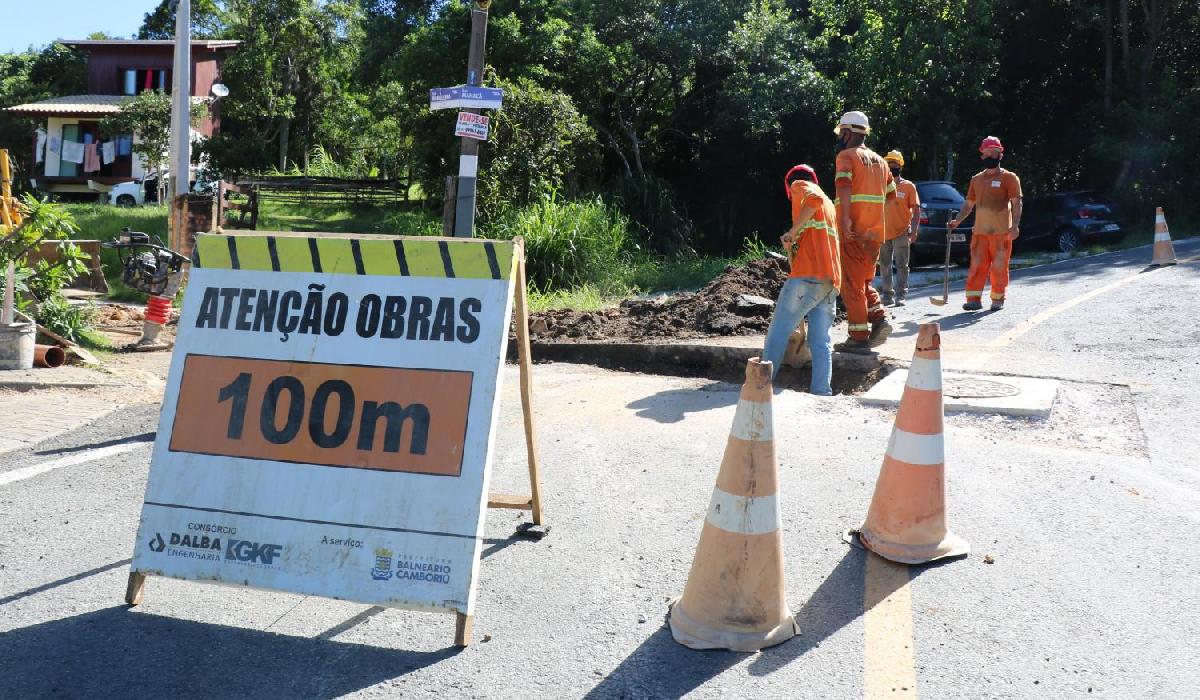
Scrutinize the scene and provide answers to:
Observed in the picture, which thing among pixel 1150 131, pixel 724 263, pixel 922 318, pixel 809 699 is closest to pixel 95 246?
pixel 724 263

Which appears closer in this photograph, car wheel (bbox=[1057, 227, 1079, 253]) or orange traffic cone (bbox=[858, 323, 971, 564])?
orange traffic cone (bbox=[858, 323, 971, 564])

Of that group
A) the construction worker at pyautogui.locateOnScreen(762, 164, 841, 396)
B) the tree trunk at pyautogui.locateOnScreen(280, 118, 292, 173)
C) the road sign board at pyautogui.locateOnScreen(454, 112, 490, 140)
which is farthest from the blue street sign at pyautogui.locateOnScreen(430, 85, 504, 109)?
the tree trunk at pyautogui.locateOnScreen(280, 118, 292, 173)

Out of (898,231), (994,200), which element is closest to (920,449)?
(994,200)

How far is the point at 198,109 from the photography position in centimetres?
3384

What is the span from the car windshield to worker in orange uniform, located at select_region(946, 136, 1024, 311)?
7.51 metres

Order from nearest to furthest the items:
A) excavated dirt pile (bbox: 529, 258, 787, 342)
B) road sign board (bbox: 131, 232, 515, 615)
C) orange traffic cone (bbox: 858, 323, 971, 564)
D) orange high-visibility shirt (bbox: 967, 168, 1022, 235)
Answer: road sign board (bbox: 131, 232, 515, 615) < orange traffic cone (bbox: 858, 323, 971, 564) < excavated dirt pile (bbox: 529, 258, 787, 342) < orange high-visibility shirt (bbox: 967, 168, 1022, 235)

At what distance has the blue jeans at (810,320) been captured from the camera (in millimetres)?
8062

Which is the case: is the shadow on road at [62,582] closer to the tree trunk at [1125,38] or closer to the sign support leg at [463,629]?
the sign support leg at [463,629]

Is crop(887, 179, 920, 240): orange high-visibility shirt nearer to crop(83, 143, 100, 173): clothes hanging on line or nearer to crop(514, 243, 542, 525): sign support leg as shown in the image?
crop(514, 243, 542, 525): sign support leg

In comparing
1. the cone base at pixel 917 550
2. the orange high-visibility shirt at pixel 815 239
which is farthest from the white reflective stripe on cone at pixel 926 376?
the orange high-visibility shirt at pixel 815 239

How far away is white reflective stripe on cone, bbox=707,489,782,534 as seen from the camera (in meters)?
4.04

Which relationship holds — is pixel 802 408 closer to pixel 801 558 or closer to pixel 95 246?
pixel 801 558

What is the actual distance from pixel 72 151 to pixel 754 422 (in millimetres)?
42925

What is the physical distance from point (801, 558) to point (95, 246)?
14543 mm
